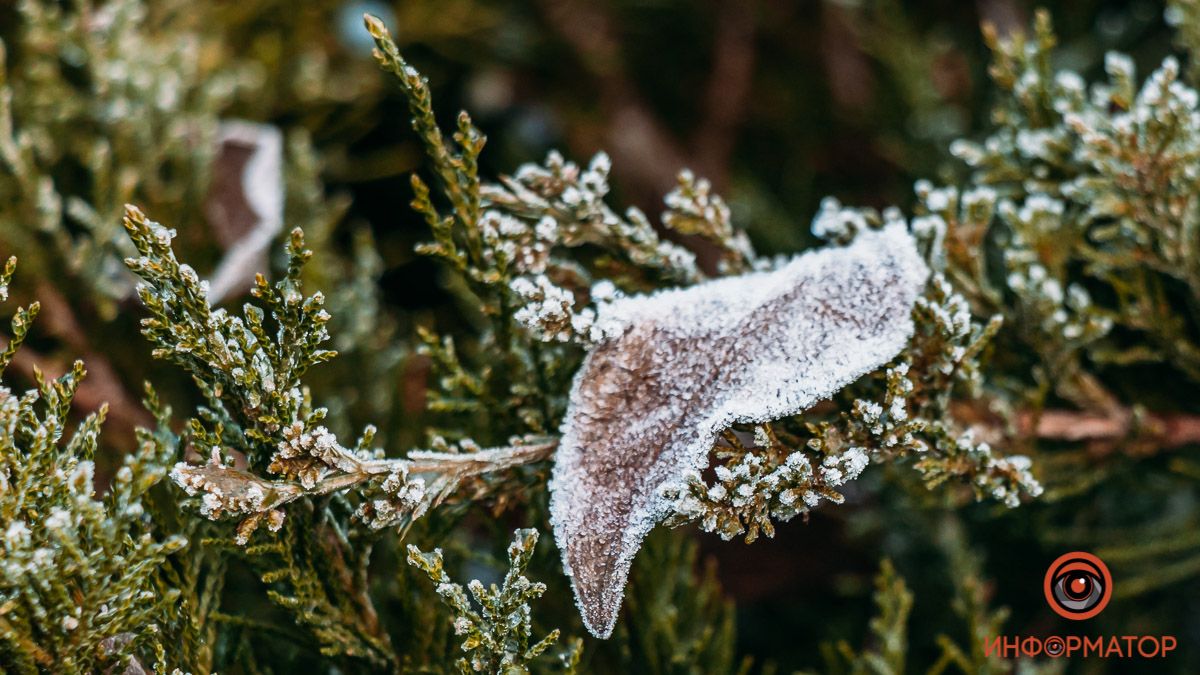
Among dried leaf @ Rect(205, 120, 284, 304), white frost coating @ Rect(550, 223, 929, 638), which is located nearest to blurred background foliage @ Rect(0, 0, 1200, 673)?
dried leaf @ Rect(205, 120, 284, 304)

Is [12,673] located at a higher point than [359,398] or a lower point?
lower

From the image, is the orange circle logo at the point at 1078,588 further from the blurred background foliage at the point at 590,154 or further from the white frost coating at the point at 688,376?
the white frost coating at the point at 688,376

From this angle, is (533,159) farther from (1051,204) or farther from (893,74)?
(1051,204)

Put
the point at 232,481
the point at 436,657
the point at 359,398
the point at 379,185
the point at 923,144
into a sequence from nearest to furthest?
the point at 232,481 → the point at 436,657 → the point at 359,398 → the point at 923,144 → the point at 379,185

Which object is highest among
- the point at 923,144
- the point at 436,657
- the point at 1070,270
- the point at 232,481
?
the point at 923,144

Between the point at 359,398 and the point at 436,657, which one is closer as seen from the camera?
the point at 436,657

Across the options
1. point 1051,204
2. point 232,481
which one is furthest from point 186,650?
point 1051,204

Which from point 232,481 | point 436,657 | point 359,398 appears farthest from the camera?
point 359,398
